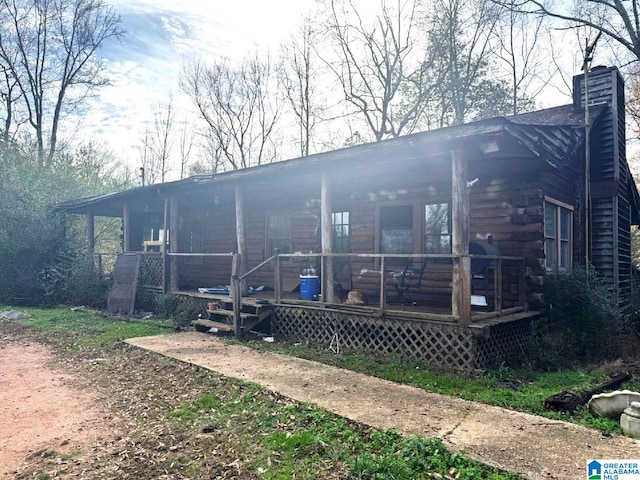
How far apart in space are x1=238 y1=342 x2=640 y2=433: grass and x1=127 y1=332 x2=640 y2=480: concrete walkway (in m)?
0.27

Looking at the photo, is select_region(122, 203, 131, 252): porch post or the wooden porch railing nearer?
the wooden porch railing

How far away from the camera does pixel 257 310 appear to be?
8.31 m

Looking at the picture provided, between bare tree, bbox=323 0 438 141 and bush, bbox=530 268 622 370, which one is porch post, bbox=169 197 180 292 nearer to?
bush, bbox=530 268 622 370

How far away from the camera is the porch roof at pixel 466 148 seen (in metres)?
5.64

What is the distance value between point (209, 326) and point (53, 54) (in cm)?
2122

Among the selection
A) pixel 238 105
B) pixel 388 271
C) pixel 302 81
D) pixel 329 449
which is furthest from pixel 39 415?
pixel 238 105

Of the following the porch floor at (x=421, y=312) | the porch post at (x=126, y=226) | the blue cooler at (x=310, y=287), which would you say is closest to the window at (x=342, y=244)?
the blue cooler at (x=310, y=287)

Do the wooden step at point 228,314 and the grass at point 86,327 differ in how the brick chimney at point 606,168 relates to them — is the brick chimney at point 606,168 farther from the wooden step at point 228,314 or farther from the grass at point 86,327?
the grass at point 86,327

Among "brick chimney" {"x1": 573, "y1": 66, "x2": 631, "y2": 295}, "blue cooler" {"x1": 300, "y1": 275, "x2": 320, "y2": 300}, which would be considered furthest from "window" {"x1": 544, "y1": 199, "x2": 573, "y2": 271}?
"blue cooler" {"x1": 300, "y1": 275, "x2": 320, "y2": 300}

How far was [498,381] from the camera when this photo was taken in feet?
18.1

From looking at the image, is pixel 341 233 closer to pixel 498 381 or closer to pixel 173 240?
pixel 173 240

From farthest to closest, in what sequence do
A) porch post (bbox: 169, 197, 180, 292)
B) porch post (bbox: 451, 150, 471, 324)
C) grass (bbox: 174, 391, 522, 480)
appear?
porch post (bbox: 169, 197, 180, 292) → porch post (bbox: 451, 150, 471, 324) → grass (bbox: 174, 391, 522, 480)

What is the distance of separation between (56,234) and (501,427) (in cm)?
1503

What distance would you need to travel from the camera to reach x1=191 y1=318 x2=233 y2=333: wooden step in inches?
326
